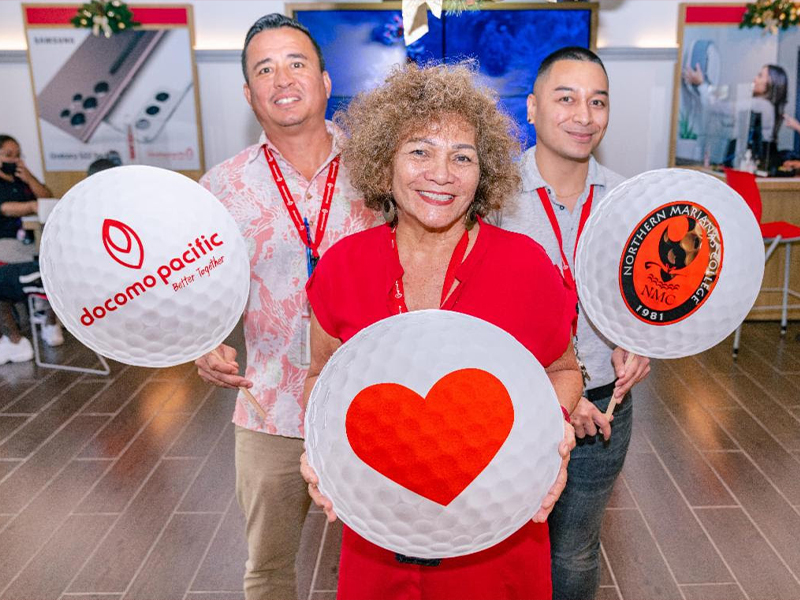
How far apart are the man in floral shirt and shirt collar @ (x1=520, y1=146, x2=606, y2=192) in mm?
433

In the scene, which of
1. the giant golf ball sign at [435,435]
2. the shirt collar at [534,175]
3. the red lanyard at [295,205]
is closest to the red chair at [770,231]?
the shirt collar at [534,175]

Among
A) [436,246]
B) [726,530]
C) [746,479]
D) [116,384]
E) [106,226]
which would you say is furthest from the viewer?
[116,384]

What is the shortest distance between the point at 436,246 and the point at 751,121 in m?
5.88

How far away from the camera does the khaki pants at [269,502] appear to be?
1.84m

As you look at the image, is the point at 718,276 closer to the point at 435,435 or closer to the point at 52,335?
the point at 435,435

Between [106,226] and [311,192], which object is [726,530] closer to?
[311,192]

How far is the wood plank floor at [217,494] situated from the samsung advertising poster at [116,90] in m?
2.86

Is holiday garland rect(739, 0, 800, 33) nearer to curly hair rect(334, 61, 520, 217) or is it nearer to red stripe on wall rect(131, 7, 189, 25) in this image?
red stripe on wall rect(131, 7, 189, 25)

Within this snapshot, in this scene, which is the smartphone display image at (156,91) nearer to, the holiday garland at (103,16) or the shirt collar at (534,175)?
the holiday garland at (103,16)

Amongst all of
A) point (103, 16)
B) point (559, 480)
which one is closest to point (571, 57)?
point (559, 480)

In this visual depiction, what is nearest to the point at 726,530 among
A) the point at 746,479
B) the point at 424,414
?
the point at 746,479

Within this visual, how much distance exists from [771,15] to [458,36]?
9.02 feet

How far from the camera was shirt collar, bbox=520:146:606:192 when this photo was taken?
1786 mm

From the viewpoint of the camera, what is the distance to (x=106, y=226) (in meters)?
1.32
